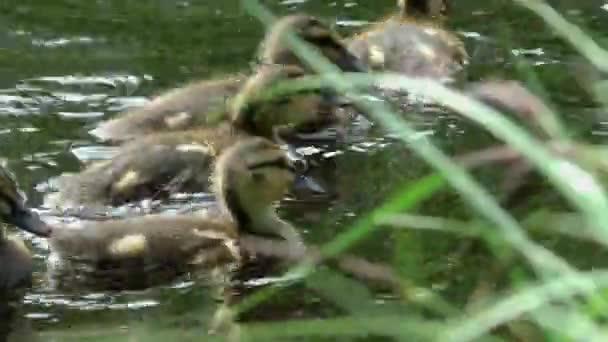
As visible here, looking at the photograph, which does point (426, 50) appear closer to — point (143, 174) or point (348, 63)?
point (348, 63)

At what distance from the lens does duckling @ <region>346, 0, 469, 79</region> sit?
4.43 meters

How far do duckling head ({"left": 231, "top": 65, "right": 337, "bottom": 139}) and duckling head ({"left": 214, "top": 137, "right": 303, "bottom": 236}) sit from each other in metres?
0.29

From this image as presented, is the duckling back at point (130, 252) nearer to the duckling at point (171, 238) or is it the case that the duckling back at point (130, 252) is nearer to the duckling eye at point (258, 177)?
the duckling at point (171, 238)

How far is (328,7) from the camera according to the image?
5.14 m

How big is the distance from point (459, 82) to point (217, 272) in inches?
57.4

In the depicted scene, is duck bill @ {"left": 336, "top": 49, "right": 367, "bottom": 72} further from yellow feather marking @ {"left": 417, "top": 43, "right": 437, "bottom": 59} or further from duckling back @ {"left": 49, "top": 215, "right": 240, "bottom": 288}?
duckling back @ {"left": 49, "top": 215, "right": 240, "bottom": 288}

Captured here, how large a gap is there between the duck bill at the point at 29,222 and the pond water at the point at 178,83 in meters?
0.08

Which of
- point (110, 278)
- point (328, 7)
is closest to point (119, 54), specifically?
point (328, 7)

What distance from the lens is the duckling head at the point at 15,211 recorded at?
3225 mm

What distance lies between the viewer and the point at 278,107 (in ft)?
13.6

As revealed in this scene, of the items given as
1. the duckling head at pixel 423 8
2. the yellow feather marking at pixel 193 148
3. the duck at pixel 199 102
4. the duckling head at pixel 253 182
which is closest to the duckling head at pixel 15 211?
the duckling head at pixel 253 182

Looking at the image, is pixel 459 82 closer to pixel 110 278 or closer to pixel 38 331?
pixel 110 278

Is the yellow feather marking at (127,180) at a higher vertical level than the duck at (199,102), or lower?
lower

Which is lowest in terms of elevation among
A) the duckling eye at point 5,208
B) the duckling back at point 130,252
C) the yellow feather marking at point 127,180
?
the duckling back at point 130,252
